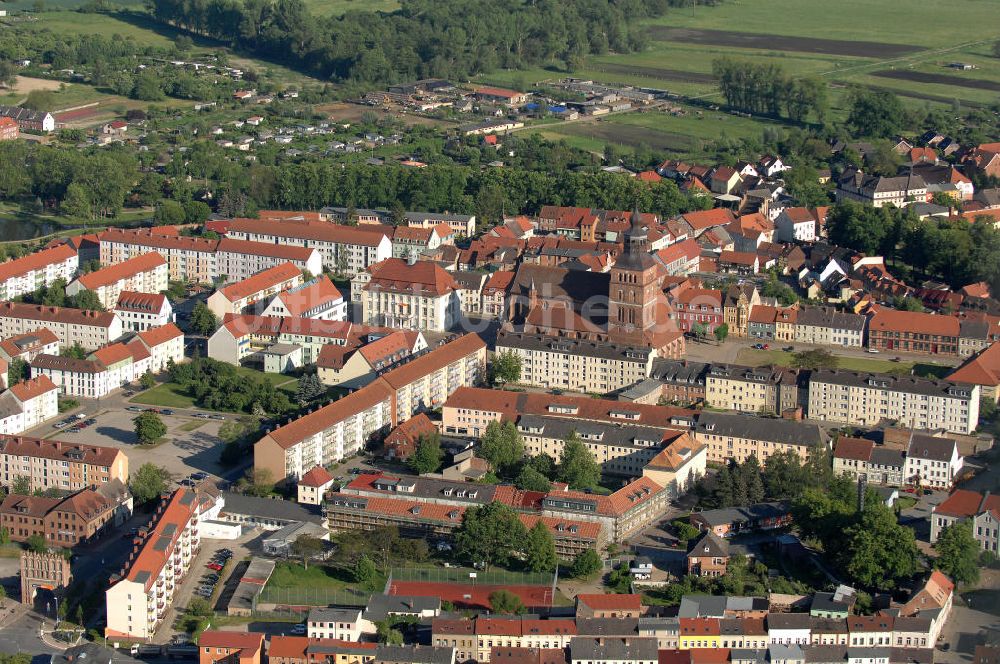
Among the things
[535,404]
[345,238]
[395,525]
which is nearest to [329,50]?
[345,238]

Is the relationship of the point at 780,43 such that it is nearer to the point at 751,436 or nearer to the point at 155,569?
the point at 751,436

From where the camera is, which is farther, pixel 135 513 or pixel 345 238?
pixel 345 238

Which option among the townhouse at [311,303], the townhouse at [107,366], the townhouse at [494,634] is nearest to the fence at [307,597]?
the townhouse at [494,634]

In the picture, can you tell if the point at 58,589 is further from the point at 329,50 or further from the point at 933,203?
the point at 329,50

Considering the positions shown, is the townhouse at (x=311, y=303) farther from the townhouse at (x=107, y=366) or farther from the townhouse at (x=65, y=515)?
the townhouse at (x=65, y=515)

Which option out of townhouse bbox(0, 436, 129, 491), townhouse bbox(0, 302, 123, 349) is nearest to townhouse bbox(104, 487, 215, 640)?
townhouse bbox(0, 436, 129, 491)

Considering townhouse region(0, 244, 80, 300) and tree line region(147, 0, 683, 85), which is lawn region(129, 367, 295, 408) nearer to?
townhouse region(0, 244, 80, 300)
